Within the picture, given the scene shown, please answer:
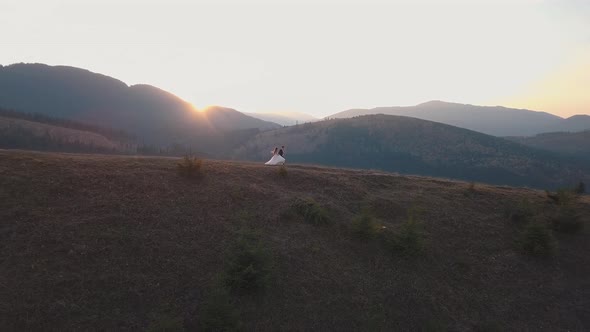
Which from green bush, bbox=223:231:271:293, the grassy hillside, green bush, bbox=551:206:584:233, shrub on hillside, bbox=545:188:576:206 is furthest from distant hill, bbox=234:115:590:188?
green bush, bbox=223:231:271:293

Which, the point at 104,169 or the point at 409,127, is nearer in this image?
the point at 104,169

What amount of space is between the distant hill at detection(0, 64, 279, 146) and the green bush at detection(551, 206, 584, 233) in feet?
389

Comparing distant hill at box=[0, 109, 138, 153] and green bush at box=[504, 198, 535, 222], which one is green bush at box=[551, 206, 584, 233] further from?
distant hill at box=[0, 109, 138, 153]

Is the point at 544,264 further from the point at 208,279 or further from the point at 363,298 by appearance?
the point at 208,279

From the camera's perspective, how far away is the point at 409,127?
139 metres

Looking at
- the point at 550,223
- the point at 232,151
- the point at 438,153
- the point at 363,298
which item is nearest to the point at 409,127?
the point at 438,153

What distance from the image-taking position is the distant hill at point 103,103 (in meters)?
147

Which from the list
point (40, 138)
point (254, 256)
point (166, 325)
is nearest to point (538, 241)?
point (254, 256)

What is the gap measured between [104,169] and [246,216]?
622 centimetres

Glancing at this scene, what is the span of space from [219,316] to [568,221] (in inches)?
669

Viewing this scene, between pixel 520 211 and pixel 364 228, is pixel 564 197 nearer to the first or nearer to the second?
pixel 520 211

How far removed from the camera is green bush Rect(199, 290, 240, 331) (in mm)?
9359

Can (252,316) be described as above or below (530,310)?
above

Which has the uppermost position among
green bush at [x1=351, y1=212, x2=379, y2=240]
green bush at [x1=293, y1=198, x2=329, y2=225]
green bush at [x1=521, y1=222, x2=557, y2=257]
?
green bush at [x1=293, y1=198, x2=329, y2=225]
